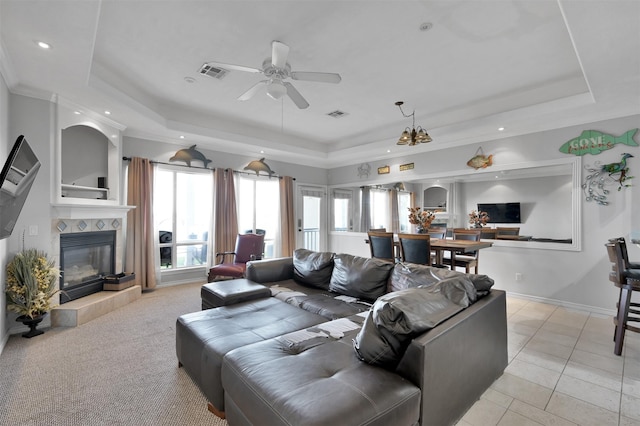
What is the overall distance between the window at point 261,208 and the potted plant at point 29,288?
320cm

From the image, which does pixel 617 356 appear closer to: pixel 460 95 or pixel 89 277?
pixel 460 95

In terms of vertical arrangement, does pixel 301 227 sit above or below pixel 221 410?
above

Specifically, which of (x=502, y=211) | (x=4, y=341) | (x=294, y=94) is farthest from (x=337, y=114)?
(x=4, y=341)

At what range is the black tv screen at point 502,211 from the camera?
4.97 metres

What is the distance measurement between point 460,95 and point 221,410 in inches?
172

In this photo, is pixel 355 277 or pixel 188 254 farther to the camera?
pixel 188 254

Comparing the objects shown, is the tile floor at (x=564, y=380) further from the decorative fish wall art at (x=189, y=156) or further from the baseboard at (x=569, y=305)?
the decorative fish wall art at (x=189, y=156)

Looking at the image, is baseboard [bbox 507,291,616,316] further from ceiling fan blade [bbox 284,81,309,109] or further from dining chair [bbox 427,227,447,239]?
ceiling fan blade [bbox 284,81,309,109]

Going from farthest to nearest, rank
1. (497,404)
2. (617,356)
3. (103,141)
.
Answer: (103,141) < (617,356) < (497,404)

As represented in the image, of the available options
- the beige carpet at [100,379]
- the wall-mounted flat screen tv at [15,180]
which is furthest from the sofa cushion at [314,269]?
the wall-mounted flat screen tv at [15,180]

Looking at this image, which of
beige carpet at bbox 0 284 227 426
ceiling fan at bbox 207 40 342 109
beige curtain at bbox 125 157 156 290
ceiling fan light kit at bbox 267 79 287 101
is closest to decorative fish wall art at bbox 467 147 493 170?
ceiling fan at bbox 207 40 342 109

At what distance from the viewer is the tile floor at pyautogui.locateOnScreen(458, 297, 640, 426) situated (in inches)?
73.7

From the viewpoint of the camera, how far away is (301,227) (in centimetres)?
708

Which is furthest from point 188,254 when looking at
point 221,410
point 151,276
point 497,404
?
point 497,404
